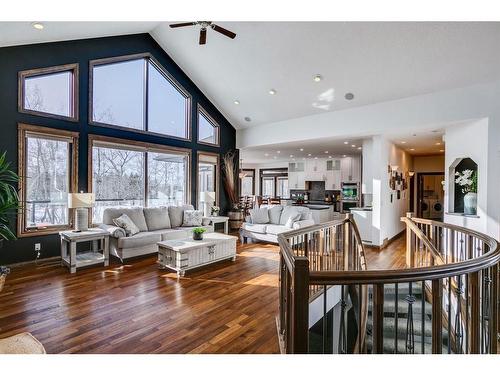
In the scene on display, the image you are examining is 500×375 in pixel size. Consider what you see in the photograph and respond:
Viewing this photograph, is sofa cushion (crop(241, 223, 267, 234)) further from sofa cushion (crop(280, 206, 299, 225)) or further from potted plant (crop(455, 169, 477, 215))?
potted plant (crop(455, 169, 477, 215))

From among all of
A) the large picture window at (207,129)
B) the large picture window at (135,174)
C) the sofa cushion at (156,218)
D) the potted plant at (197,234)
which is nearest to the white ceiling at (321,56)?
the large picture window at (207,129)

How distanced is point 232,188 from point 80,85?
4.52m

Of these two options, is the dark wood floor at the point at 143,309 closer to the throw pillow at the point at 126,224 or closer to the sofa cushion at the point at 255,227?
the throw pillow at the point at 126,224

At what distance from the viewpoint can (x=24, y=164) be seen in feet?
14.6

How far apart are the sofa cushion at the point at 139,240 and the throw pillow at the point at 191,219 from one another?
3.15ft

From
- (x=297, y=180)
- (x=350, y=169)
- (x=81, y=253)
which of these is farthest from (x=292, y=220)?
(x=297, y=180)

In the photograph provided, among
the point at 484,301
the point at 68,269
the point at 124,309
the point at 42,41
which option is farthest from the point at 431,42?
the point at 68,269

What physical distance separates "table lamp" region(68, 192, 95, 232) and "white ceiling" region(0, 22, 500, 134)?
241 cm

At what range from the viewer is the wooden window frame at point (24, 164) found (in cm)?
439

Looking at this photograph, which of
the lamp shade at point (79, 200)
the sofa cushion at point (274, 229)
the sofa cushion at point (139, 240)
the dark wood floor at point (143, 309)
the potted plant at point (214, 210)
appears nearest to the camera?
the dark wood floor at point (143, 309)
